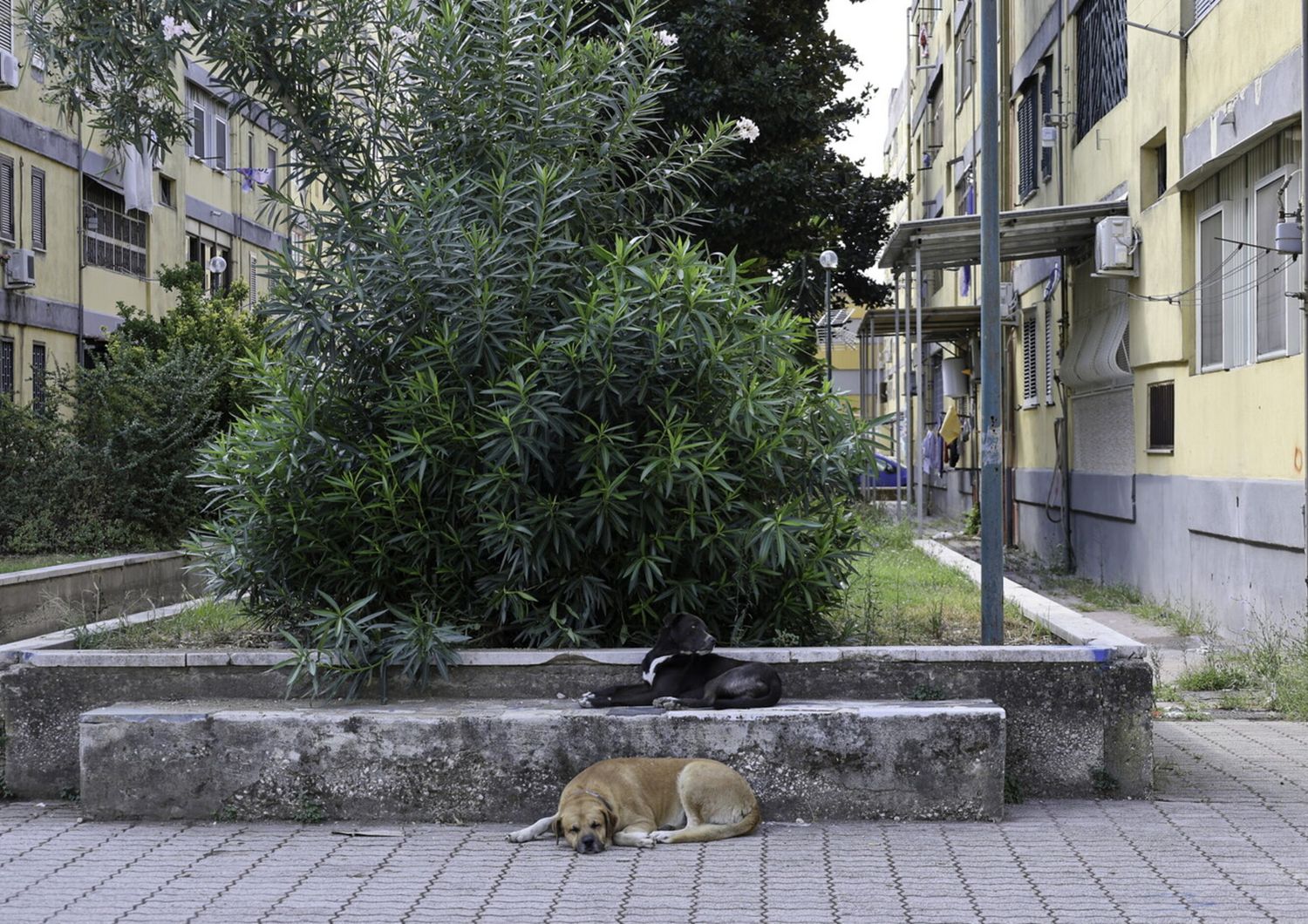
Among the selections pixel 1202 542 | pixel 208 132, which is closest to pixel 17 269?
pixel 208 132

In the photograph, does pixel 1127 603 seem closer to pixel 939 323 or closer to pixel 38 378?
pixel 939 323

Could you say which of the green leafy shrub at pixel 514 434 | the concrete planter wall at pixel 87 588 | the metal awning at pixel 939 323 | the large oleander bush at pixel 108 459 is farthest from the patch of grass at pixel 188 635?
Result: the metal awning at pixel 939 323

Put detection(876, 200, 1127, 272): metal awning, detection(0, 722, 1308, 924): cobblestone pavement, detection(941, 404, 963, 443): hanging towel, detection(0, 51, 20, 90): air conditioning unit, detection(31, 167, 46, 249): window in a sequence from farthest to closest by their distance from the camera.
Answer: detection(941, 404, 963, 443): hanging towel < detection(31, 167, 46, 249): window < detection(0, 51, 20, 90): air conditioning unit < detection(876, 200, 1127, 272): metal awning < detection(0, 722, 1308, 924): cobblestone pavement

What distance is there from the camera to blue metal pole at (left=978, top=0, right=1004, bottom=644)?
8.41 m

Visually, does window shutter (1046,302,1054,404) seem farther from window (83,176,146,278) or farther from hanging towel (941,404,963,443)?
window (83,176,146,278)

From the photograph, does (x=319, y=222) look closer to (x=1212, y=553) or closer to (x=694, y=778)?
(x=694, y=778)

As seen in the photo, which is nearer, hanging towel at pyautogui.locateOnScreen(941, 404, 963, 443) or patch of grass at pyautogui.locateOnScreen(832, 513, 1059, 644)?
patch of grass at pyautogui.locateOnScreen(832, 513, 1059, 644)

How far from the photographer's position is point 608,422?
823 centimetres

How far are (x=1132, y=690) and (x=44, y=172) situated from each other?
2302 centimetres

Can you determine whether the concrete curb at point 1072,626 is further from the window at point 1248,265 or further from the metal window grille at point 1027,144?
the metal window grille at point 1027,144

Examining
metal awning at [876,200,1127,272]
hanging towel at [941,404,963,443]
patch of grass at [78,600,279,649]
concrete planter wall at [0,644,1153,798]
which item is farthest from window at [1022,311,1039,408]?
patch of grass at [78,600,279,649]

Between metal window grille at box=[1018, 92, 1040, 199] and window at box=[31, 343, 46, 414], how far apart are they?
14.3 metres

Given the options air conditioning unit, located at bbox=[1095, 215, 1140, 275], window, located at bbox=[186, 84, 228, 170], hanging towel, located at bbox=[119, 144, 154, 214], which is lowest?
air conditioning unit, located at bbox=[1095, 215, 1140, 275]

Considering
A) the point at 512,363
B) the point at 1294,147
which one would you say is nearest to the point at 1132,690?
the point at 512,363
